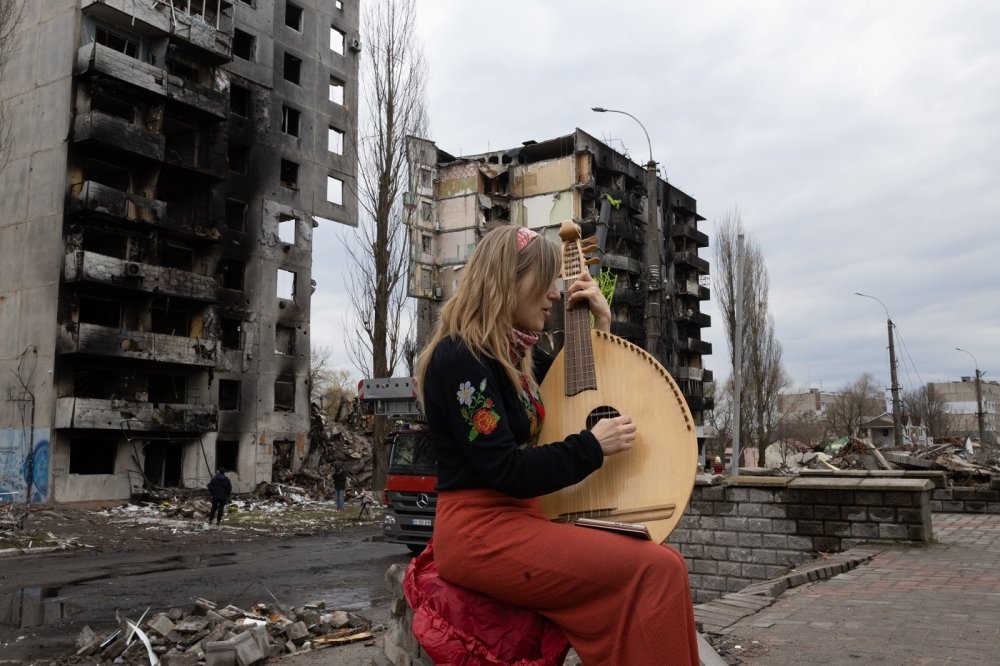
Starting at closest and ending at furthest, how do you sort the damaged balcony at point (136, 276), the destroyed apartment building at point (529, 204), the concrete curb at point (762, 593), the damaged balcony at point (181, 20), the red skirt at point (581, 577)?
the red skirt at point (581, 577) < the concrete curb at point (762, 593) < the damaged balcony at point (136, 276) < the damaged balcony at point (181, 20) < the destroyed apartment building at point (529, 204)

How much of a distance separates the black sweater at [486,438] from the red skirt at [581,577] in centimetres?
11


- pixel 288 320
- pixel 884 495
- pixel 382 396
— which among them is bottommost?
pixel 884 495

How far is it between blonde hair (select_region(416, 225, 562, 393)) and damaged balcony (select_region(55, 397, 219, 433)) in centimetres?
2847

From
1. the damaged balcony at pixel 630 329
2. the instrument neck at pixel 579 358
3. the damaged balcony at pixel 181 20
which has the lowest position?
the instrument neck at pixel 579 358

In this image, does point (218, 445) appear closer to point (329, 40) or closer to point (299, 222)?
point (299, 222)

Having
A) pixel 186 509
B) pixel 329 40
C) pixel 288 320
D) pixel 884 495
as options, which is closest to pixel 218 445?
pixel 288 320

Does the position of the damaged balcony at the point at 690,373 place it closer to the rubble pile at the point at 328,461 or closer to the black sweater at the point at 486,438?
the rubble pile at the point at 328,461

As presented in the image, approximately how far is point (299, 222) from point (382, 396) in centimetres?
2494

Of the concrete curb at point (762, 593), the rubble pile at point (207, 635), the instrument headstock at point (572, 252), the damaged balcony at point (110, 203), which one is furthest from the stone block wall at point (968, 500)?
the damaged balcony at point (110, 203)

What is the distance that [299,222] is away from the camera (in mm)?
38719

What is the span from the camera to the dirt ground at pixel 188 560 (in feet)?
27.3

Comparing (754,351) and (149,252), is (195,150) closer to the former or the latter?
(149,252)

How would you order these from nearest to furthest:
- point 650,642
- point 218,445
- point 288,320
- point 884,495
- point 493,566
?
point 650,642, point 493,566, point 884,495, point 218,445, point 288,320

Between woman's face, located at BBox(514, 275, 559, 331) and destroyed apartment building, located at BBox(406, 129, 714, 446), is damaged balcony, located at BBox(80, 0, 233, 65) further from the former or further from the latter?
woman's face, located at BBox(514, 275, 559, 331)
